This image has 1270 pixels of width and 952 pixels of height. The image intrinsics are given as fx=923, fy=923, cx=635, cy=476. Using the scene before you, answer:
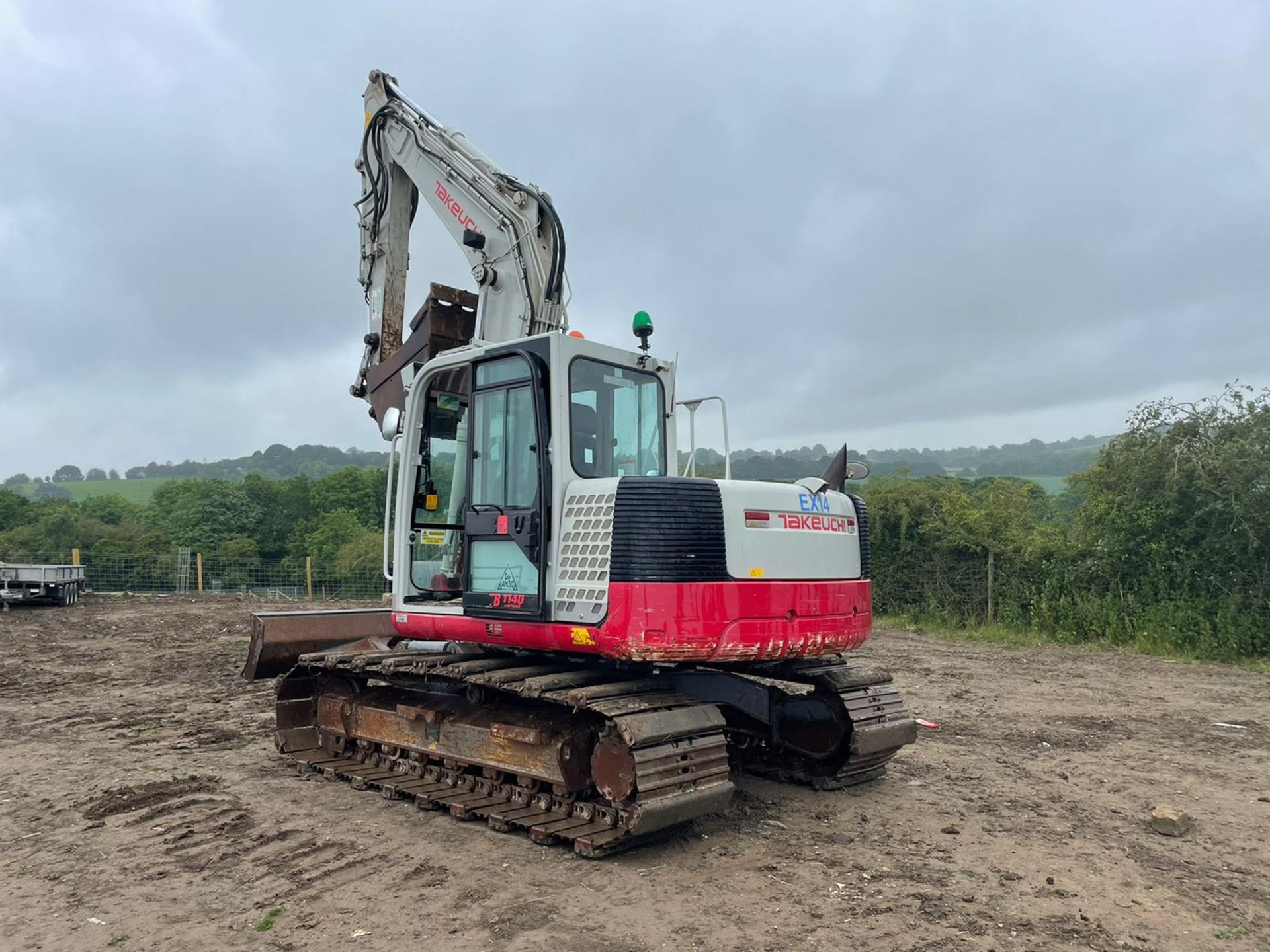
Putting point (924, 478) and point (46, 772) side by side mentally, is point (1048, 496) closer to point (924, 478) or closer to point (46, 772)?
point (924, 478)

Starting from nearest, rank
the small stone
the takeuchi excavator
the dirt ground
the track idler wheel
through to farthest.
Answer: the dirt ground
the track idler wheel
the takeuchi excavator
the small stone

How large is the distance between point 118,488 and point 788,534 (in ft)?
290

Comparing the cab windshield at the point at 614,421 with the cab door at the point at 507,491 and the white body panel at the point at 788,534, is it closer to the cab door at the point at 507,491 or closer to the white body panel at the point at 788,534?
the cab door at the point at 507,491

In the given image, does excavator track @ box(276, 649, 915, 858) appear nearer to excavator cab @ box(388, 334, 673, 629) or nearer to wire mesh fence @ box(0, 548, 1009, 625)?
excavator cab @ box(388, 334, 673, 629)

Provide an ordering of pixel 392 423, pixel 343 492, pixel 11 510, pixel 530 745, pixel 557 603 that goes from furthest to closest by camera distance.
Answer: pixel 343 492
pixel 11 510
pixel 392 423
pixel 530 745
pixel 557 603

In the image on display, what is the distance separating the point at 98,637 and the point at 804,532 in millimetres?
Answer: 14515

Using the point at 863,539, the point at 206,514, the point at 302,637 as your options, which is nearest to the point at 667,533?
the point at 863,539

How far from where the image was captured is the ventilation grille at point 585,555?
507 cm

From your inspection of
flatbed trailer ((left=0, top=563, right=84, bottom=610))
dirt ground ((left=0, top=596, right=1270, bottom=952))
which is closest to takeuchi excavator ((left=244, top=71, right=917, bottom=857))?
dirt ground ((left=0, top=596, right=1270, bottom=952))

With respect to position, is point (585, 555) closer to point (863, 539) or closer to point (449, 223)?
point (863, 539)

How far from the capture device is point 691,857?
16.5 feet

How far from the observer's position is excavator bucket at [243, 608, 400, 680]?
7258 mm

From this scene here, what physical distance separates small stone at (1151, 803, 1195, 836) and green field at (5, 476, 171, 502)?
216ft

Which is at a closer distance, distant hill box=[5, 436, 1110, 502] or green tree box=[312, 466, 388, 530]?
distant hill box=[5, 436, 1110, 502]
